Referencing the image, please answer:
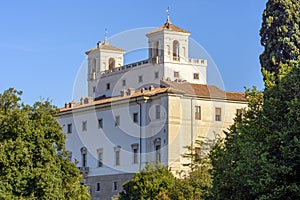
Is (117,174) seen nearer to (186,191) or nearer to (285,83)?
(186,191)

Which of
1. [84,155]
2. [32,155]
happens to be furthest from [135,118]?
[32,155]

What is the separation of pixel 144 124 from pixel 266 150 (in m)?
48.7

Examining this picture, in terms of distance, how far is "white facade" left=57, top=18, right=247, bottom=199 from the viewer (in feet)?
256

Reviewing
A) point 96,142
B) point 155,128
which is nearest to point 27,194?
point 155,128

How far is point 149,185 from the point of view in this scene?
61.4 metres

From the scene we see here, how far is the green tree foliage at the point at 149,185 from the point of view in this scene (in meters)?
61.0

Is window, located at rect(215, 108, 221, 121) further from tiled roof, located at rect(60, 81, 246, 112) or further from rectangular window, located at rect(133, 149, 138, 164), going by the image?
rectangular window, located at rect(133, 149, 138, 164)

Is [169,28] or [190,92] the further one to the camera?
[169,28]

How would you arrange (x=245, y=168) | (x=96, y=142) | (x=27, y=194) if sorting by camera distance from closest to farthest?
(x=245, y=168) < (x=27, y=194) < (x=96, y=142)

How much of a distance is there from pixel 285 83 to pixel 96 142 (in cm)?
5354

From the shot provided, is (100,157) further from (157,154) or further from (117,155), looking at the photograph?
(157,154)

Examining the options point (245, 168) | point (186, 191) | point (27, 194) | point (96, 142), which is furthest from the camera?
point (96, 142)

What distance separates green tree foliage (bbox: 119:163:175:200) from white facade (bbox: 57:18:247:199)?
10.5 meters

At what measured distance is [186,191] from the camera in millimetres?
53719
